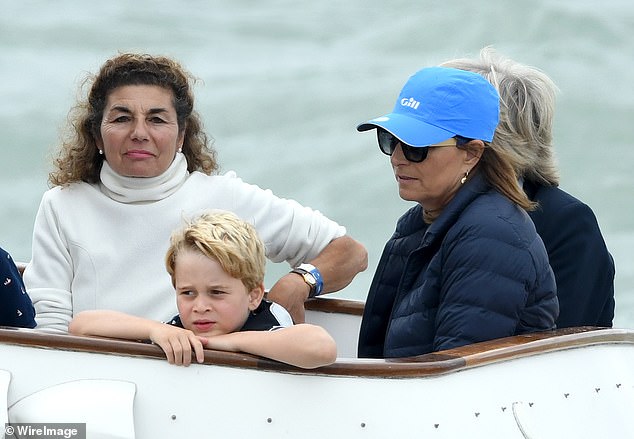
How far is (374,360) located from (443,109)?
0.58 meters

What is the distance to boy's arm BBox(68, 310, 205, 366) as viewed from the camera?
8.11 ft

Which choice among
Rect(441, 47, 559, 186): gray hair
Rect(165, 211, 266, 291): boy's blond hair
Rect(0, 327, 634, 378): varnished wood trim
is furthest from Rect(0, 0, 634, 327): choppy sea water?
Rect(165, 211, 266, 291): boy's blond hair

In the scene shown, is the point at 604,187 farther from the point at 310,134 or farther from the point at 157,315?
the point at 157,315

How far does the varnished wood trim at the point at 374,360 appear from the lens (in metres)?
2.47

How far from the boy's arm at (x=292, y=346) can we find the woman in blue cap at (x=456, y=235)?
0.32 metres

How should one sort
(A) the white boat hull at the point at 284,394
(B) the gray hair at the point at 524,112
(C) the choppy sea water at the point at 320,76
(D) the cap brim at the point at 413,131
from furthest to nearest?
(C) the choppy sea water at the point at 320,76, (B) the gray hair at the point at 524,112, (D) the cap brim at the point at 413,131, (A) the white boat hull at the point at 284,394

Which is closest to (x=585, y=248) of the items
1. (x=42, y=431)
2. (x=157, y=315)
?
(x=157, y=315)

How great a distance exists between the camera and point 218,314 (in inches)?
103

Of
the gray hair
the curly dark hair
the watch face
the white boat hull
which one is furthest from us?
the watch face

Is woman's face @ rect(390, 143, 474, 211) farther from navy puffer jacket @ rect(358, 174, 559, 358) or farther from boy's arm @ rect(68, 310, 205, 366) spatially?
boy's arm @ rect(68, 310, 205, 366)

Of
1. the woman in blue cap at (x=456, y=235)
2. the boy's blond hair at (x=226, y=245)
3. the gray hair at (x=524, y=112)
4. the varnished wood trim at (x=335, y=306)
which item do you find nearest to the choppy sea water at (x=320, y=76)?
the varnished wood trim at (x=335, y=306)

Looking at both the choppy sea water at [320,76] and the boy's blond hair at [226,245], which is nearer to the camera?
the boy's blond hair at [226,245]

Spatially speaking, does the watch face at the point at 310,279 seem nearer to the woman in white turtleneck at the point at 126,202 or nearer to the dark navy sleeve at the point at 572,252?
the woman in white turtleneck at the point at 126,202

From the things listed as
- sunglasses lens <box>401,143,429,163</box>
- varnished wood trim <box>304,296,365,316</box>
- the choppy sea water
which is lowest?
varnished wood trim <box>304,296,365,316</box>
